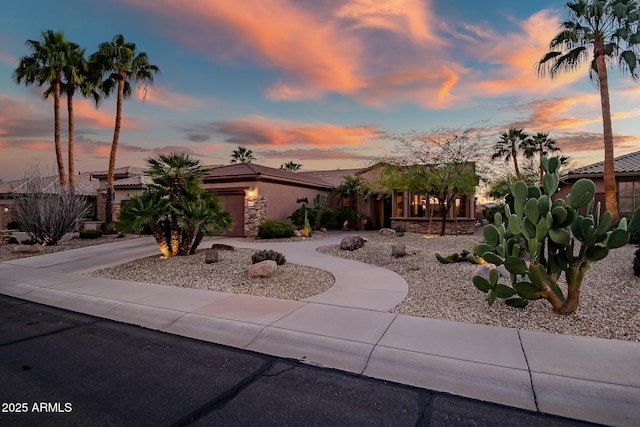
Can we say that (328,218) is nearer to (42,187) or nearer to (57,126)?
(42,187)

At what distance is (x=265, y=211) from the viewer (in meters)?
19.3

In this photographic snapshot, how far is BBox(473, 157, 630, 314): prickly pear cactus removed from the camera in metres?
4.66

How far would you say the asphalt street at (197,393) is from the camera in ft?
9.84

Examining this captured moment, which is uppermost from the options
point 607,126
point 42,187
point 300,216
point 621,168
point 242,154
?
point 242,154

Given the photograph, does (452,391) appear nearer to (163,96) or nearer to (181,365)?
(181,365)

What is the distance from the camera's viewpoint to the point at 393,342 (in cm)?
441

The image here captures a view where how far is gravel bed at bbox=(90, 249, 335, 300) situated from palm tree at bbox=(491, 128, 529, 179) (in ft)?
96.0

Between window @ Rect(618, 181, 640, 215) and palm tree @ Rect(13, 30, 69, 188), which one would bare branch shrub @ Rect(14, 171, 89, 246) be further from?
window @ Rect(618, 181, 640, 215)

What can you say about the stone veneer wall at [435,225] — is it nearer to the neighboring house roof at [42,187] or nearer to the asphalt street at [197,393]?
the asphalt street at [197,393]

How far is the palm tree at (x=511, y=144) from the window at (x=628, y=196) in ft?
42.6

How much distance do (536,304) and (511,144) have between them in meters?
31.6

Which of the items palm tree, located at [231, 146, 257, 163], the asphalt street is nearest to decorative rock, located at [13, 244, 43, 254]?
the asphalt street

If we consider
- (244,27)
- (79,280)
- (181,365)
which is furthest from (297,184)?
(181,365)

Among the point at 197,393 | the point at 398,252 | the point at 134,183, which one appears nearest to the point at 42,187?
the point at 134,183
